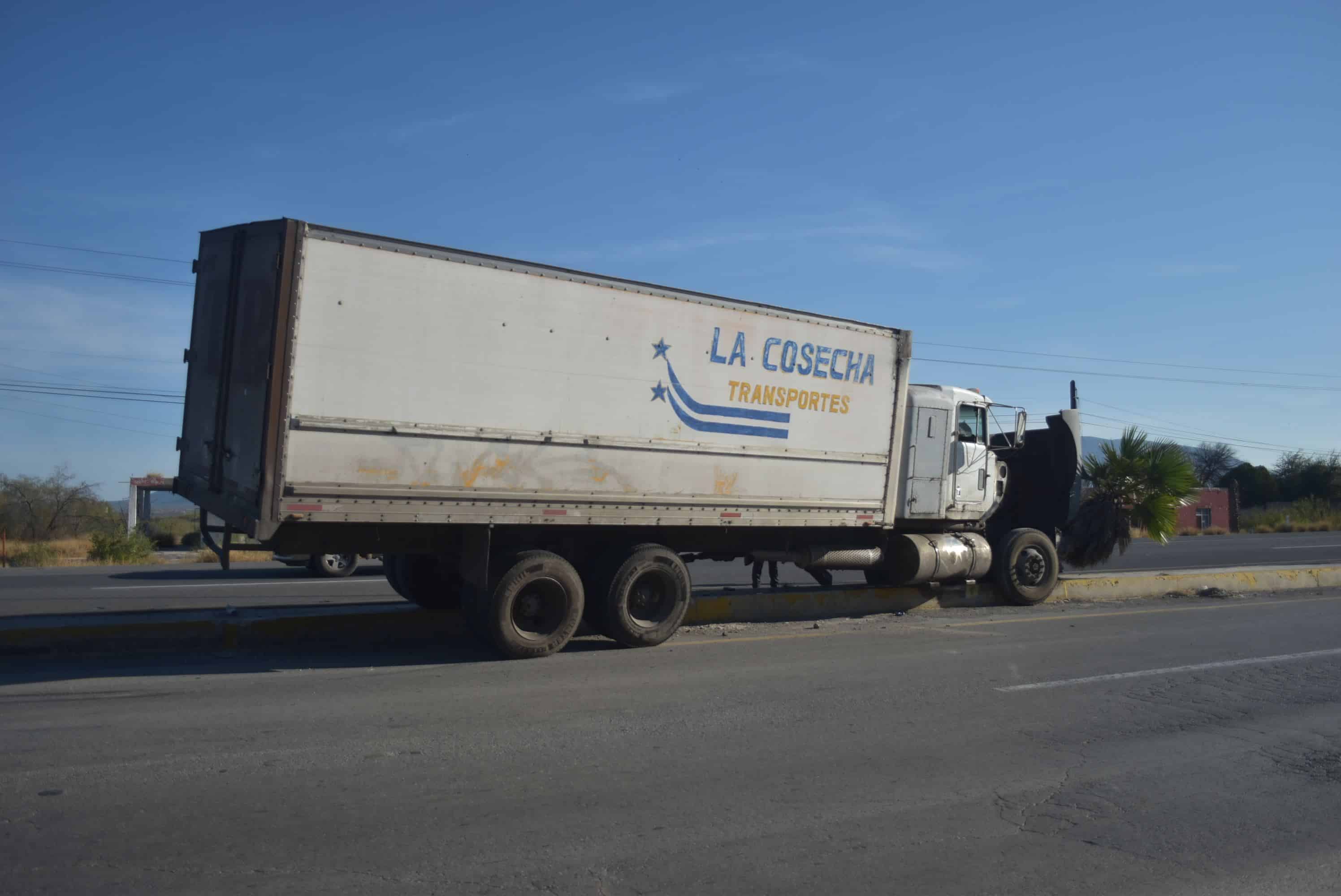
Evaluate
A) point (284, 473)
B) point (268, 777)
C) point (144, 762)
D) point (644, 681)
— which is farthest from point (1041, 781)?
point (284, 473)

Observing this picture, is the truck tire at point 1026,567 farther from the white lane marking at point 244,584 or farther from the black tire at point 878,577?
the white lane marking at point 244,584

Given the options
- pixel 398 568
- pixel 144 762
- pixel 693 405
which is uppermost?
pixel 693 405

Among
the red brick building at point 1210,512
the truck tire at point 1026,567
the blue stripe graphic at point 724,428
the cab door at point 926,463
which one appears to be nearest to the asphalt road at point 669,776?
the blue stripe graphic at point 724,428

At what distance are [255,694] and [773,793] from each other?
13.8ft

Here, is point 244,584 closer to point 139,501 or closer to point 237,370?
point 237,370

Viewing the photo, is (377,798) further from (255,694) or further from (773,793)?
(255,694)

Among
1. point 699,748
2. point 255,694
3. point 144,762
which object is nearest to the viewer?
point 144,762

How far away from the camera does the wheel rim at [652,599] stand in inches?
Result: 404

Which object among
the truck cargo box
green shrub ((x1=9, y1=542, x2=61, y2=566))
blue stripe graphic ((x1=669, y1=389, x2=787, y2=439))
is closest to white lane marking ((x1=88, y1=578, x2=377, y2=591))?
the truck cargo box

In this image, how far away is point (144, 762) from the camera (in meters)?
5.77

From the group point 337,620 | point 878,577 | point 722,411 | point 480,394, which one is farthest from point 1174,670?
point 337,620

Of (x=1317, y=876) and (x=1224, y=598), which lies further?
(x=1224, y=598)

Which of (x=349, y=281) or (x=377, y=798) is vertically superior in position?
(x=349, y=281)

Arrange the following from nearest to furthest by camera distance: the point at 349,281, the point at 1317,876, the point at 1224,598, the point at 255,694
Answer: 1. the point at 1317,876
2. the point at 255,694
3. the point at 349,281
4. the point at 1224,598
